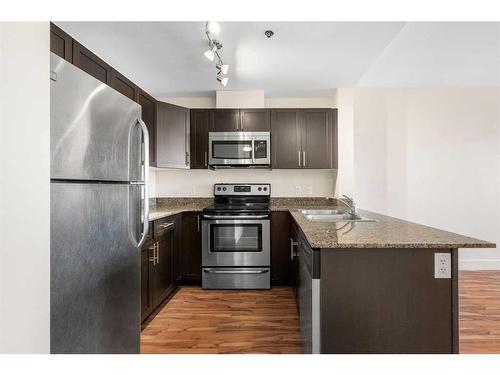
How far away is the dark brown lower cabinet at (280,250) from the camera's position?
11.4 feet

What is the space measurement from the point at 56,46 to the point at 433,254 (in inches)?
90.8

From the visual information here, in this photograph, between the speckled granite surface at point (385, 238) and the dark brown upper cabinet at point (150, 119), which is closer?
the speckled granite surface at point (385, 238)

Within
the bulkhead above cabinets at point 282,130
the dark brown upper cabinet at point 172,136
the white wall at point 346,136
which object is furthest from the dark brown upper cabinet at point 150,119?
the white wall at point 346,136

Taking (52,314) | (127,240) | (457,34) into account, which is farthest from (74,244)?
(457,34)

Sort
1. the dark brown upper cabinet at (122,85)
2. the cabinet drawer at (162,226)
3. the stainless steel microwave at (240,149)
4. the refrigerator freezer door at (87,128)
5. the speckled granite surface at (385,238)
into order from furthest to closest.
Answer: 1. the stainless steel microwave at (240,149)
2. the cabinet drawer at (162,226)
3. the dark brown upper cabinet at (122,85)
4. the speckled granite surface at (385,238)
5. the refrigerator freezer door at (87,128)

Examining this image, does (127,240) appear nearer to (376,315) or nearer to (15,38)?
(15,38)

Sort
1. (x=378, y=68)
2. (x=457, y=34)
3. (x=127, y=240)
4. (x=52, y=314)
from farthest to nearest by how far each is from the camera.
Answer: (x=378, y=68), (x=457, y=34), (x=127, y=240), (x=52, y=314)

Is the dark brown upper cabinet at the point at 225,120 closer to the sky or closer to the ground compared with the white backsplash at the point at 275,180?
closer to the sky

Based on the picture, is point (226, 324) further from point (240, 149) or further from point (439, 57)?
point (439, 57)

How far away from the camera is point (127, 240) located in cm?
161

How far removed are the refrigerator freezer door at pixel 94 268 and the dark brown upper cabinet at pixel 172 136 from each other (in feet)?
5.72

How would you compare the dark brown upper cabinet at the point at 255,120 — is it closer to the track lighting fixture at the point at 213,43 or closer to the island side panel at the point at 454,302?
the track lighting fixture at the point at 213,43

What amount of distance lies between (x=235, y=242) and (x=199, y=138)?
1.44 m

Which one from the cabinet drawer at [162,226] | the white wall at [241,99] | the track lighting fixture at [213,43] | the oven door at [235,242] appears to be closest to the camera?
the track lighting fixture at [213,43]
